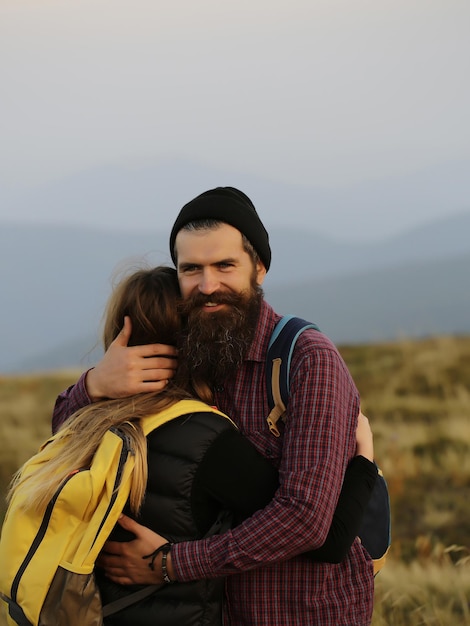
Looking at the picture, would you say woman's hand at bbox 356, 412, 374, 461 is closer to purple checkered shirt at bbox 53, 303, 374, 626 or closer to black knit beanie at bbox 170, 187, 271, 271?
purple checkered shirt at bbox 53, 303, 374, 626

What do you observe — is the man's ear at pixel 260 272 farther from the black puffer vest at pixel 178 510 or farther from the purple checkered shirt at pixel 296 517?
the black puffer vest at pixel 178 510

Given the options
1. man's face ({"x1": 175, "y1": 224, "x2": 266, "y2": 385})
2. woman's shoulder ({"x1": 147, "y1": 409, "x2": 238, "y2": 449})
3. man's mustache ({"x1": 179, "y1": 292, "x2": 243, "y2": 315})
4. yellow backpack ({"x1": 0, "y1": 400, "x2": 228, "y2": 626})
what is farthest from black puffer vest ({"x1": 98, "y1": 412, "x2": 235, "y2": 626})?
man's mustache ({"x1": 179, "y1": 292, "x2": 243, "y2": 315})

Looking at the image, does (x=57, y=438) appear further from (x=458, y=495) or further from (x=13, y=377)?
(x=13, y=377)

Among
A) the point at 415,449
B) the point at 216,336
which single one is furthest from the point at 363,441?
the point at 415,449

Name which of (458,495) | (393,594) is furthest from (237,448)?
(458,495)

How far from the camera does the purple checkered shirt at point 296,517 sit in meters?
2.77

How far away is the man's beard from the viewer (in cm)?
314

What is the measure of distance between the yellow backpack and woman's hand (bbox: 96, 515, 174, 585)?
0.49 ft

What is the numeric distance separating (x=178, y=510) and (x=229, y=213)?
48.8 inches

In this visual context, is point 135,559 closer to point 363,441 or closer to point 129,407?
point 129,407

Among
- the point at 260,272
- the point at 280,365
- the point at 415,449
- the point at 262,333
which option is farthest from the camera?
the point at 415,449

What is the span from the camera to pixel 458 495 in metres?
9.56

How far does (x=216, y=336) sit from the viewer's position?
3.19 meters

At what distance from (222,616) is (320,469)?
769 millimetres
